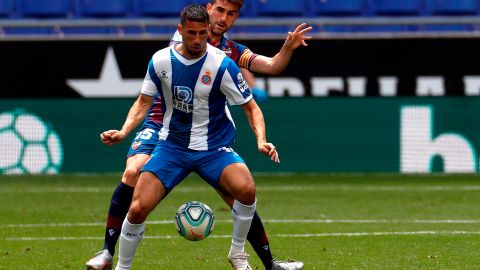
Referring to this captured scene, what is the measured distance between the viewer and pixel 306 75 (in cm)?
1809

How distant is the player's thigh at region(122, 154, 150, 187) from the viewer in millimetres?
8422

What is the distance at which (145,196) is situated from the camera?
764 centimetres

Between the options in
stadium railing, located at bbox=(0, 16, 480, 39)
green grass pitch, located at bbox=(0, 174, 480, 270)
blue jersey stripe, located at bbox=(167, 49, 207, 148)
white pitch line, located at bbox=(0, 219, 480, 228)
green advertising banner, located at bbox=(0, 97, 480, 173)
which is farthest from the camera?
stadium railing, located at bbox=(0, 16, 480, 39)

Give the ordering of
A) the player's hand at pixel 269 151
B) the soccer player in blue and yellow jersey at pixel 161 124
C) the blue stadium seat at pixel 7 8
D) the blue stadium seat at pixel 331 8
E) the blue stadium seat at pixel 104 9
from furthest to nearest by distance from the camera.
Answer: the blue stadium seat at pixel 7 8, the blue stadium seat at pixel 104 9, the blue stadium seat at pixel 331 8, the soccer player in blue and yellow jersey at pixel 161 124, the player's hand at pixel 269 151

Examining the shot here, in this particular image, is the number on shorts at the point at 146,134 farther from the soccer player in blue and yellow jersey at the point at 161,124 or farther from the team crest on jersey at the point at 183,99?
the team crest on jersey at the point at 183,99

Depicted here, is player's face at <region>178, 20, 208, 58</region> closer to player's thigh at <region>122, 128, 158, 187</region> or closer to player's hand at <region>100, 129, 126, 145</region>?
player's hand at <region>100, 129, 126, 145</region>

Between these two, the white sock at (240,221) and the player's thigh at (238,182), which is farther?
the white sock at (240,221)

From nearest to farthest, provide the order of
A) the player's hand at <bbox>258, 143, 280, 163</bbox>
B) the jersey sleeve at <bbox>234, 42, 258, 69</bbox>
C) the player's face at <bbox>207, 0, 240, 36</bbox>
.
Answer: the player's hand at <bbox>258, 143, 280, 163</bbox> < the player's face at <bbox>207, 0, 240, 36</bbox> < the jersey sleeve at <bbox>234, 42, 258, 69</bbox>

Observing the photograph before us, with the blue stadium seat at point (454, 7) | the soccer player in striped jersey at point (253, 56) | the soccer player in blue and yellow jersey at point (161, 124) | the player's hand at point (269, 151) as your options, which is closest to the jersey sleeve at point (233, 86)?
the player's hand at point (269, 151)

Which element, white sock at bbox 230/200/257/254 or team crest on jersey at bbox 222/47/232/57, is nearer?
white sock at bbox 230/200/257/254

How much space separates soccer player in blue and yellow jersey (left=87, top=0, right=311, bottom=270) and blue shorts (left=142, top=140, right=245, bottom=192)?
54cm

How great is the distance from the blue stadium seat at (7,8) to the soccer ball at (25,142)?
2.82 m

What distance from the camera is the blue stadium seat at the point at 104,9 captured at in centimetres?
1998

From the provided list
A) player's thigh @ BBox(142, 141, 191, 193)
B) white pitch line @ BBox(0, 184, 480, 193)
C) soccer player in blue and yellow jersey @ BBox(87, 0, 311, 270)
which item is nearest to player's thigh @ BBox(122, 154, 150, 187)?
soccer player in blue and yellow jersey @ BBox(87, 0, 311, 270)
